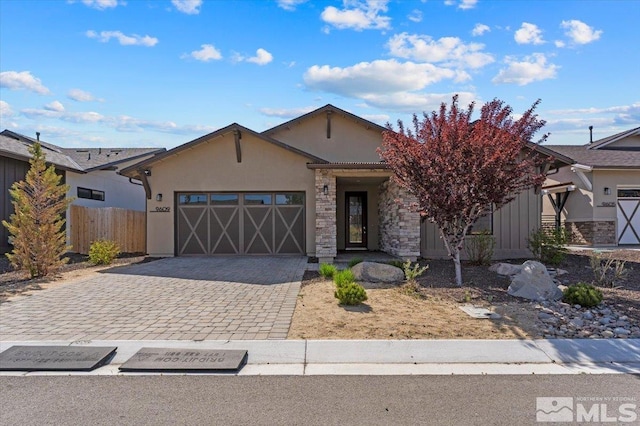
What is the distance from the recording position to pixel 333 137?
17.7 m

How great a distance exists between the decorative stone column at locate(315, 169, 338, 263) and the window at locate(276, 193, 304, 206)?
175 centimetres

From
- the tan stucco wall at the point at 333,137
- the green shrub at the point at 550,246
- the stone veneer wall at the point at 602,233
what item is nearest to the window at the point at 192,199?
the tan stucco wall at the point at 333,137

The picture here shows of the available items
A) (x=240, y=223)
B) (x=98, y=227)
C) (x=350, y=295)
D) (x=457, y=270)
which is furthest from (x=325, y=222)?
(x=98, y=227)

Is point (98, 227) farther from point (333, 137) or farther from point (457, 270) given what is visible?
point (457, 270)

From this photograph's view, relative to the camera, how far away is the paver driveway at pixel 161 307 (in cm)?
634

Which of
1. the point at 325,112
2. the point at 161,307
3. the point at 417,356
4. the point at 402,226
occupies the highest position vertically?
the point at 325,112

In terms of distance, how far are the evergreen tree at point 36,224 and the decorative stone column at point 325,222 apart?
7.28 meters

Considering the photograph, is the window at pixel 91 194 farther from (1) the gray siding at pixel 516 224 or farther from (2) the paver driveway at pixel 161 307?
(1) the gray siding at pixel 516 224

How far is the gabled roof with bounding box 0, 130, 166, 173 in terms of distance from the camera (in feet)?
54.9

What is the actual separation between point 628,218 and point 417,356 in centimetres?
1931

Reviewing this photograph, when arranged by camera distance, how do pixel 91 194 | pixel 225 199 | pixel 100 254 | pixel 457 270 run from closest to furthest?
1. pixel 457 270
2. pixel 100 254
3. pixel 225 199
4. pixel 91 194

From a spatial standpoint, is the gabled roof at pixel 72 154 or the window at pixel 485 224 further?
the gabled roof at pixel 72 154

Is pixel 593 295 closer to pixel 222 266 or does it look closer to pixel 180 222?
pixel 222 266

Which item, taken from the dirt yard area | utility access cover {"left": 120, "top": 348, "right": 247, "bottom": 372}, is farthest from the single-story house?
utility access cover {"left": 120, "top": 348, "right": 247, "bottom": 372}
